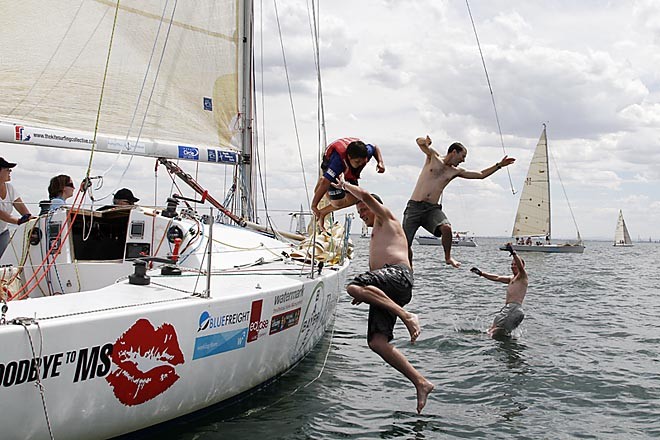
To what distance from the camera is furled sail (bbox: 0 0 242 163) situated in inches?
268

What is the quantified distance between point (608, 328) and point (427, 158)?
4691 mm

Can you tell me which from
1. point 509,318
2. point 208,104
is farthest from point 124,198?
point 509,318

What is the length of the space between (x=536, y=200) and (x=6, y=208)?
5002 centimetres

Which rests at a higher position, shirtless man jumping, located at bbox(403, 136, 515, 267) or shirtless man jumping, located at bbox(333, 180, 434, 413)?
shirtless man jumping, located at bbox(403, 136, 515, 267)

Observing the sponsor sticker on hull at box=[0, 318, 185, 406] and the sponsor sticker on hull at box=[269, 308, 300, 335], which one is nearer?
the sponsor sticker on hull at box=[0, 318, 185, 406]

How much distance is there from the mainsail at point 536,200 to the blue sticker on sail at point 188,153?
44.7 meters

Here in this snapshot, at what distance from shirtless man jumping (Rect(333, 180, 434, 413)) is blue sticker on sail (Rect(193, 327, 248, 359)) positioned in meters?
1.00

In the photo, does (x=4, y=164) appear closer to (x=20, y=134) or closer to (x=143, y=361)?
(x=20, y=134)

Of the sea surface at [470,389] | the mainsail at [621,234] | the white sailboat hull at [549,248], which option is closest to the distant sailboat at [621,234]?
the mainsail at [621,234]

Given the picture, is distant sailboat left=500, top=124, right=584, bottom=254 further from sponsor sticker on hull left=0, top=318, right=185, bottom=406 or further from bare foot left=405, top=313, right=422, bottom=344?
sponsor sticker on hull left=0, top=318, right=185, bottom=406

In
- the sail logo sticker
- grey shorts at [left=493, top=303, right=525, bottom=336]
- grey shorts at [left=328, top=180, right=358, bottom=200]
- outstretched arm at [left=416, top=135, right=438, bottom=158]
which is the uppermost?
outstretched arm at [left=416, top=135, right=438, bottom=158]

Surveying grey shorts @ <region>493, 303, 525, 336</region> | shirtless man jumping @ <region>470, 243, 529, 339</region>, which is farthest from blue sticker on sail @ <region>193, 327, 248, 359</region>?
grey shorts @ <region>493, 303, 525, 336</region>

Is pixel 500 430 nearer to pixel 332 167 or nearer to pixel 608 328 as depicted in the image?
pixel 332 167

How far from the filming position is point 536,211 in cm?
5325
